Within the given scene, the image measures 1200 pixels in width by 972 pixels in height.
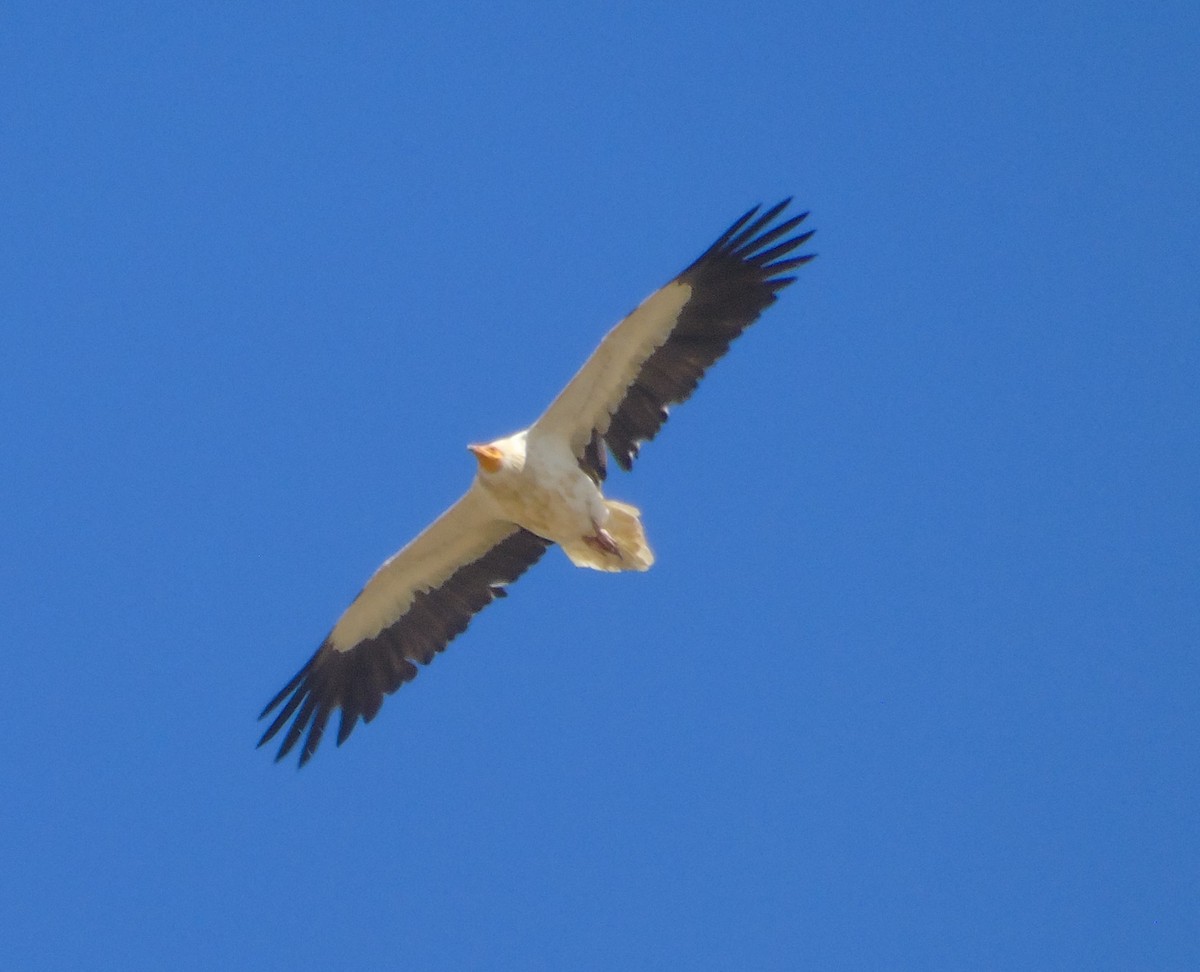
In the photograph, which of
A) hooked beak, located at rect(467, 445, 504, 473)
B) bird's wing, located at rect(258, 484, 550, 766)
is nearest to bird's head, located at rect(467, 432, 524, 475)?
hooked beak, located at rect(467, 445, 504, 473)

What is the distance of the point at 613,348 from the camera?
995cm

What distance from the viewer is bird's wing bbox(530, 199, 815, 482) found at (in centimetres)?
991

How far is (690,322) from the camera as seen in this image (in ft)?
32.7

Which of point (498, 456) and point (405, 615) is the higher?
point (498, 456)

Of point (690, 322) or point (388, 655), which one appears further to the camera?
point (388, 655)

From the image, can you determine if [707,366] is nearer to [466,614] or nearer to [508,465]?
[508,465]

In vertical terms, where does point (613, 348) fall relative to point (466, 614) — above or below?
above

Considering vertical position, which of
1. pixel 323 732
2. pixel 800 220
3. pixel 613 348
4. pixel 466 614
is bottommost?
pixel 323 732

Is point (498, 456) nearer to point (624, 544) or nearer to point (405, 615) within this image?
point (624, 544)

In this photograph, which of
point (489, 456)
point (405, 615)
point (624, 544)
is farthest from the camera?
point (405, 615)

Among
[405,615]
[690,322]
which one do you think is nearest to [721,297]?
[690,322]

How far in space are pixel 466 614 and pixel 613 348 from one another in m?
1.86

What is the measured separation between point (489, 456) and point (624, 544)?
855 mm

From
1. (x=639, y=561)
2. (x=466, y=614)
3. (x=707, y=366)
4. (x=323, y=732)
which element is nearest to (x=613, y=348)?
(x=707, y=366)
